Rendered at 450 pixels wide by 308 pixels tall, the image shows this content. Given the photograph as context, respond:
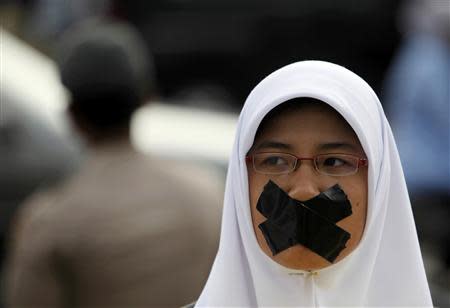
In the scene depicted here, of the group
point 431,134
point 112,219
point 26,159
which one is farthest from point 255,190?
point 431,134

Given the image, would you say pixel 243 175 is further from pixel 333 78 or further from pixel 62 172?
pixel 62 172

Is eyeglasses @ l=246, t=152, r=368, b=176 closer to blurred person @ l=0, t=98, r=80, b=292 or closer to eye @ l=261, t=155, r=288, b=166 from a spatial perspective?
eye @ l=261, t=155, r=288, b=166

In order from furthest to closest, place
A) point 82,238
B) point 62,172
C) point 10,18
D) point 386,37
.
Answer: point 386,37 < point 10,18 < point 62,172 < point 82,238

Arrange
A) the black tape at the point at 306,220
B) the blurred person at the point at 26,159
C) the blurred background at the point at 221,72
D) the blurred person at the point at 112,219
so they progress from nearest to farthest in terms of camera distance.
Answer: the black tape at the point at 306,220 < the blurred person at the point at 112,219 < the blurred person at the point at 26,159 < the blurred background at the point at 221,72

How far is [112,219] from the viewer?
4.92 meters

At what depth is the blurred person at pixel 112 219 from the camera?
4844mm

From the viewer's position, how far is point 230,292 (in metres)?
3.25

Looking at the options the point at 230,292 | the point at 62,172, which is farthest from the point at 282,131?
the point at 62,172

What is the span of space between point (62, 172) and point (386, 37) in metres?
8.30

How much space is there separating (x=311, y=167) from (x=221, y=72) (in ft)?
39.3

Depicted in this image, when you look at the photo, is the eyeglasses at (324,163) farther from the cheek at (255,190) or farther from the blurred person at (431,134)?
the blurred person at (431,134)

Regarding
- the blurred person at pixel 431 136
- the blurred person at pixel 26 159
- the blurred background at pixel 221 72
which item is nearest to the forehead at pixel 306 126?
the blurred background at pixel 221 72

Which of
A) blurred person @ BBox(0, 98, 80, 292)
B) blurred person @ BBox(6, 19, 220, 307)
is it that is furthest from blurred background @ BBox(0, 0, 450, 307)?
blurred person @ BBox(6, 19, 220, 307)

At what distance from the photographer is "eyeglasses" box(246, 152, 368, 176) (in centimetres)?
315
